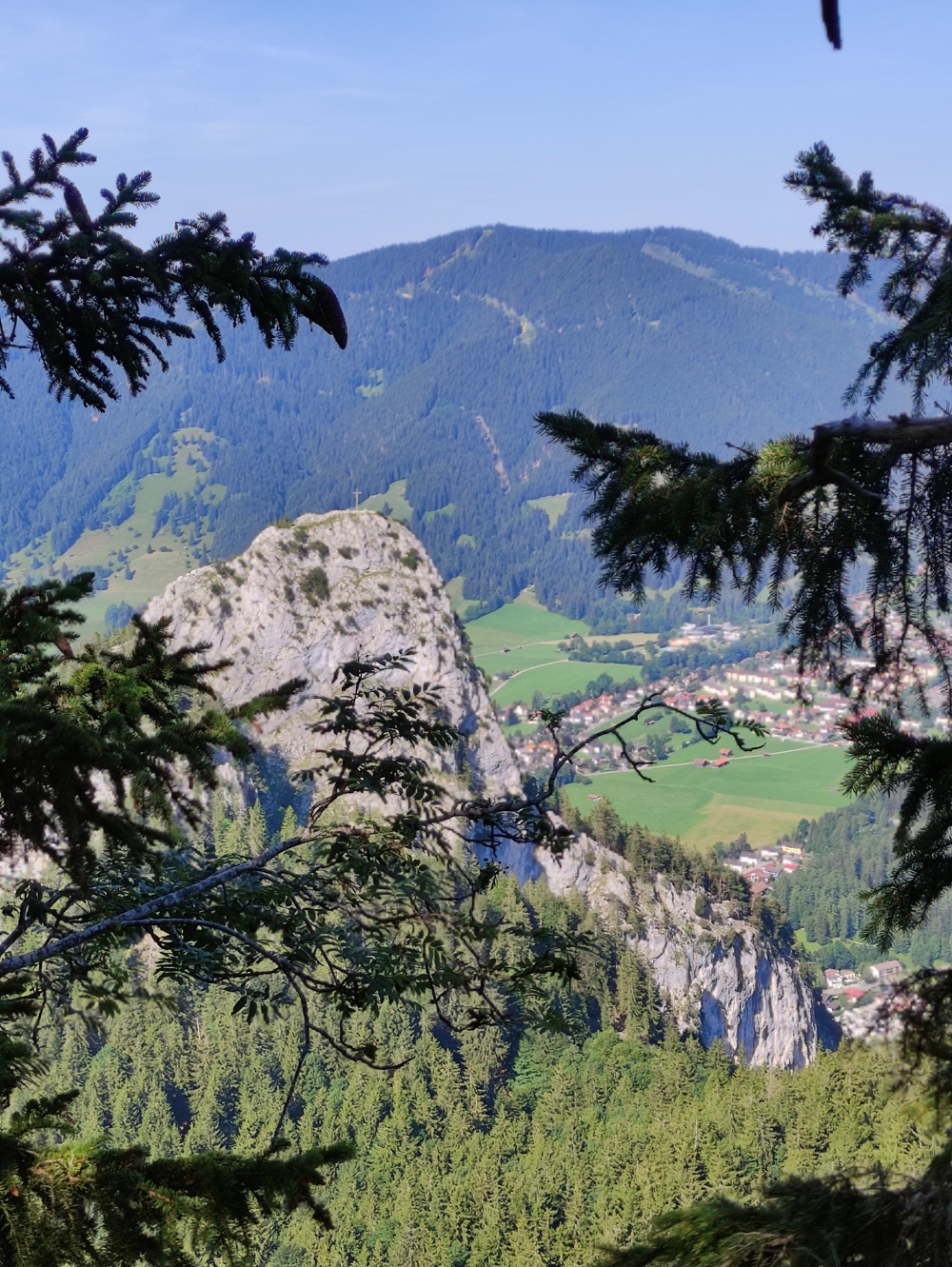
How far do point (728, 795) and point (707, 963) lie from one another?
8529 cm

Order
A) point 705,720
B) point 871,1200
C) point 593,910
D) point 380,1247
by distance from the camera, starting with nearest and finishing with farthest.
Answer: point 871,1200 < point 705,720 < point 380,1247 < point 593,910

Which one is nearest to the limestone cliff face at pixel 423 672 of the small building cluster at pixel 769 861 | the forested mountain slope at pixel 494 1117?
the forested mountain slope at pixel 494 1117

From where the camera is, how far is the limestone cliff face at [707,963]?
263ft

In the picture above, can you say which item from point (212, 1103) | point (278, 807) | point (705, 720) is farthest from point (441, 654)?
point (705, 720)

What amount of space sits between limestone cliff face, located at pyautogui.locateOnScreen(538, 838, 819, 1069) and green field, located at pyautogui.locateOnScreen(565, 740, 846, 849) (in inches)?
2044

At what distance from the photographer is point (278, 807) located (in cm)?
8975

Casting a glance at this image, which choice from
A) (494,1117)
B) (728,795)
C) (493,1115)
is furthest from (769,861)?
(494,1117)

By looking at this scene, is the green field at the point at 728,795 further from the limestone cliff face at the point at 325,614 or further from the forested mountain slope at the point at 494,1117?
the forested mountain slope at the point at 494,1117

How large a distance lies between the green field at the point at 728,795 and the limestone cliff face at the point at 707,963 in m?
51.9

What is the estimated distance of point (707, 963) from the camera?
81438 mm

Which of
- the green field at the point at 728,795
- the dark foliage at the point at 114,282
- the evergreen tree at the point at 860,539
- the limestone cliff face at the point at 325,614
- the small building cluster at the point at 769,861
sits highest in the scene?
the dark foliage at the point at 114,282

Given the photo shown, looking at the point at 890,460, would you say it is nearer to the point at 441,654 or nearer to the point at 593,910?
the point at 593,910

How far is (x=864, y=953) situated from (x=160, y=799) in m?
130

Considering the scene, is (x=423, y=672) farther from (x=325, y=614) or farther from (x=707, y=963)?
(x=707, y=963)
